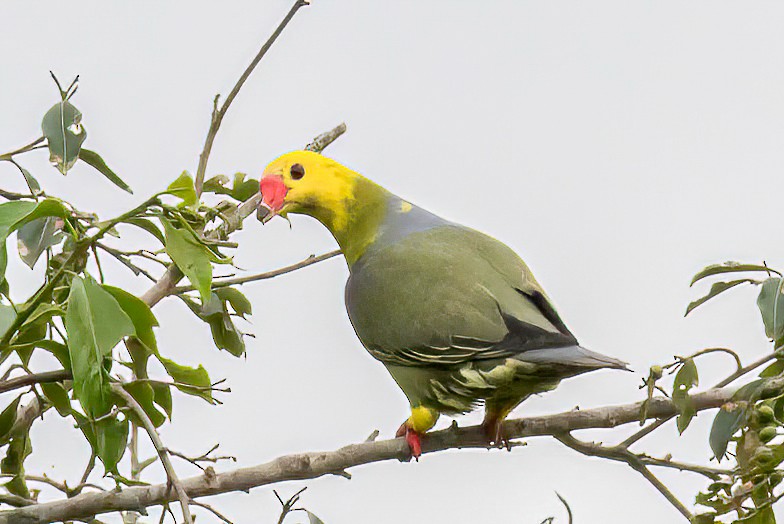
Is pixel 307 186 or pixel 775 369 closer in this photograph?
pixel 775 369

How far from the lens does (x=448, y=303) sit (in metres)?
1.39

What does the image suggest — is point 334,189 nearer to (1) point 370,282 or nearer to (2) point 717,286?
(1) point 370,282

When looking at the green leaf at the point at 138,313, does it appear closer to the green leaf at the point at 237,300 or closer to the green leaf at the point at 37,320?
the green leaf at the point at 37,320

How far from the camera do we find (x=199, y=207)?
44.7 inches

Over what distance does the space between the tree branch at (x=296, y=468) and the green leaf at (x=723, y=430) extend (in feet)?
0.07

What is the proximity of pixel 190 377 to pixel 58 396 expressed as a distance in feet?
0.59

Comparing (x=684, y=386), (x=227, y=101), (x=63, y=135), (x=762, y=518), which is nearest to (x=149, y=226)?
(x=63, y=135)

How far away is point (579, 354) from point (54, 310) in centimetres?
61

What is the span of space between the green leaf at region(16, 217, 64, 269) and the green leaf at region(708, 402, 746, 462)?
2.70ft

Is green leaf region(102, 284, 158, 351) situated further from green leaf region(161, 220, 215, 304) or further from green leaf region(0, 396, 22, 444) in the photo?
green leaf region(0, 396, 22, 444)

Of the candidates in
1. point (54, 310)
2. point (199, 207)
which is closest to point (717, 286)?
point (199, 207)

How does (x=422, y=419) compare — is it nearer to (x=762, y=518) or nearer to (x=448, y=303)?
(x=448, y=303)

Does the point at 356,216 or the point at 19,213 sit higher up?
the point at 356,216

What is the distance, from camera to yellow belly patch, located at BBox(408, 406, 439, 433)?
1.44 meters
